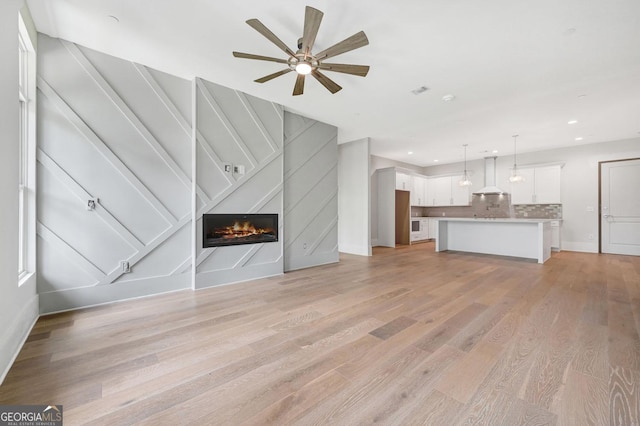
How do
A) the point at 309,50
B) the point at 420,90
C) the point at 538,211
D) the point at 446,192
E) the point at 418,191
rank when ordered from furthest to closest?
1. the point at 446,192
2. the point at 418,191
3. the point at 538,211
4. the point at 420,90
5. the point at 309,50

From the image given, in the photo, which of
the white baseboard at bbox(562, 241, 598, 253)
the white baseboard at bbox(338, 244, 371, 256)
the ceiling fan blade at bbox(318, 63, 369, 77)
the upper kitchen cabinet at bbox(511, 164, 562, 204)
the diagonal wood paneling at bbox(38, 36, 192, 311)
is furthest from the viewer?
the upper kitchen cabinet at bbox(511, 164, 562, 204)

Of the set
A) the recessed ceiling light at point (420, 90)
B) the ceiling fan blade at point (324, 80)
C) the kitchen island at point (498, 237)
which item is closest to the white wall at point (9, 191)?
the ceiling fan blade at point (324, 80)

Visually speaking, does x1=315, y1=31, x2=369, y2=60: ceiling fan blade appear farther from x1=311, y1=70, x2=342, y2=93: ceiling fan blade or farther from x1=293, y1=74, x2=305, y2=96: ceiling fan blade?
x1=293, y1=74, x2=305, y2=96: ceiling fan blade

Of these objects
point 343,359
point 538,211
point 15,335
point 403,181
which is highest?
point 403,181

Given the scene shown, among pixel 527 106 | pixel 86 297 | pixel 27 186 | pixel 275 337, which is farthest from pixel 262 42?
pixel 527 106

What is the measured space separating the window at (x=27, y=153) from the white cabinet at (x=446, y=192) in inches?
393

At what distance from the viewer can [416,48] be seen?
9.83ft

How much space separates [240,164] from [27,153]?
2.27m

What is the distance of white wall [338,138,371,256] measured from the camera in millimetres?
6426

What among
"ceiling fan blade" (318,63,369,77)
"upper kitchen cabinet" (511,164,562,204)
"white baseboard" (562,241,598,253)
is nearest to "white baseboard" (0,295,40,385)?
"ceiling fan blade" (318,63,369,77)

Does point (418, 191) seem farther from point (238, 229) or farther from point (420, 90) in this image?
point (238, 229)

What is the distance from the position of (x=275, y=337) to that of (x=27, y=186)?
9.61 ft

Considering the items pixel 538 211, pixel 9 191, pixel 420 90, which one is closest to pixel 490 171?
pixel 538 211

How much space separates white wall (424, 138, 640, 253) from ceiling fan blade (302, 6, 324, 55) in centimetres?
846
